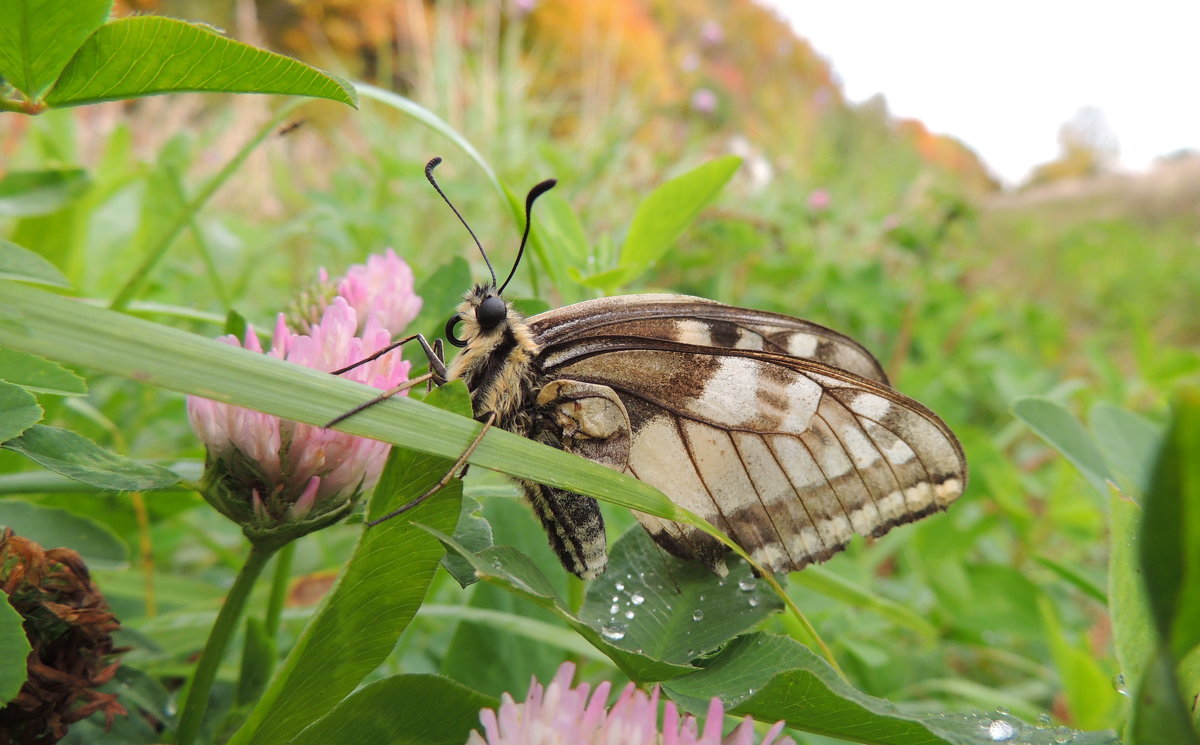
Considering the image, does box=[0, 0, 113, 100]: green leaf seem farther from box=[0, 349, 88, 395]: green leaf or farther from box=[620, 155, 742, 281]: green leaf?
box=[620, 155, 742, 281]: green leaf

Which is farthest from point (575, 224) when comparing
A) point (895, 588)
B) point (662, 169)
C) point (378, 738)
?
point (662, 169)

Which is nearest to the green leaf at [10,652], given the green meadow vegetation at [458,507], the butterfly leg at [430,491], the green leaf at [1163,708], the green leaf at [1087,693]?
the green meadow vegetation at [458,507]

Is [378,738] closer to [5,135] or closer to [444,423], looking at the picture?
[444,423]

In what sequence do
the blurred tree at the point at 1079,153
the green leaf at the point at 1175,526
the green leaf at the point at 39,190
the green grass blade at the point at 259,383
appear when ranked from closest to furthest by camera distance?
the green leaf at the point at 1175,526 → the green grass blade at the point at 259,383 → the green leaf at the point at 39,190 → the blurred tree at the point at 1079,153

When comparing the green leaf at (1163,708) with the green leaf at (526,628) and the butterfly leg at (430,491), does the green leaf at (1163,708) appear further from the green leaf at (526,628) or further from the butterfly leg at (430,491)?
the green leaf at (526,628)

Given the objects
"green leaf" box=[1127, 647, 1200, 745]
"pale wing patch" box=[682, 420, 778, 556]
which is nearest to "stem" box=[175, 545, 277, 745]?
"pale wing patch" box=[682, 420, 778, 556]

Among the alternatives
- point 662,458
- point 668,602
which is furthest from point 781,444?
point 668,602

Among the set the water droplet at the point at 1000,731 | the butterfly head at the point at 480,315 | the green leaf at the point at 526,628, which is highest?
the butterfly head at the point at 480,315

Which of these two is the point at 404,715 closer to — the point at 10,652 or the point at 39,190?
the point at 10,652
